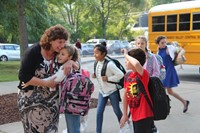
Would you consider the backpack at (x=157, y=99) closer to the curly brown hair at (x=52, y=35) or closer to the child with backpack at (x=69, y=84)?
the child with backpack at (x=69, y=84)

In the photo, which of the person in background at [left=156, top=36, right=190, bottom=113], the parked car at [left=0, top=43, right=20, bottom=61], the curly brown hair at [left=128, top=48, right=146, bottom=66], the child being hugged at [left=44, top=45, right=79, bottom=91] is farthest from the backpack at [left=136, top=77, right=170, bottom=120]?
the parked car at [left=0, top=43, right=20, bottom=61]

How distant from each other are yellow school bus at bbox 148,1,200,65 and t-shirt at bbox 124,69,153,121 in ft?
36.4

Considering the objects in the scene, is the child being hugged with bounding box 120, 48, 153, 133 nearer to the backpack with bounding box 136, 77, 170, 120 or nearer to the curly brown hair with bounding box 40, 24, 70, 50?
the backpack with bounding box 136, 77, 170, 120

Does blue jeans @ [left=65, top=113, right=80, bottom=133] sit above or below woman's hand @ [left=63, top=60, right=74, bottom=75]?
below

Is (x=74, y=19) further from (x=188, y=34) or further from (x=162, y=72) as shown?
(x=162, y=72)

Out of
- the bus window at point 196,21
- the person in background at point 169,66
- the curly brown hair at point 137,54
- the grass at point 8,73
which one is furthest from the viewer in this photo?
the grass at point 8,73

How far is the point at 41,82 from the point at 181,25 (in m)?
12.9

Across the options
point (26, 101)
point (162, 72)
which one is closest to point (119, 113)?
point (162, 72)

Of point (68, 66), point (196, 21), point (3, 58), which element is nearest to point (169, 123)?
point (68, 66)

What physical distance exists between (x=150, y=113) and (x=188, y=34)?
461 inches

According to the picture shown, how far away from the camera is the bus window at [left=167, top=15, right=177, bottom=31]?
15855 mm

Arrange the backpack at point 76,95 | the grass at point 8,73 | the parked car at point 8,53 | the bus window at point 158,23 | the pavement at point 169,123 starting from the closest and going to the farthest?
the backpack at point 76,95
the pavement at point 169,123
the grass at point 8,73
the bus window at point 158,23
the parked car at point 8,53

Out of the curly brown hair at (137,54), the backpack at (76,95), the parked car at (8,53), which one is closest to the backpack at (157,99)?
the curly brown hair at (137,54)

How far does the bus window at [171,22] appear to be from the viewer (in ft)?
52.0
